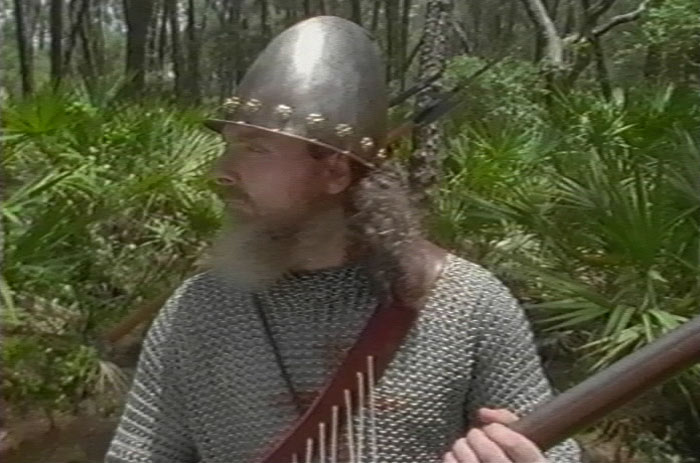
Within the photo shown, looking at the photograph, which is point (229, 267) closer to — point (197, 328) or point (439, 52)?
point (197, 328)

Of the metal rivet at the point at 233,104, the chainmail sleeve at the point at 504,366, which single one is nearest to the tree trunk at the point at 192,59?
the metal rivet at the point at 233,104

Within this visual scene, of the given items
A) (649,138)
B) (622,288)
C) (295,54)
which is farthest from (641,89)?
(295,54)

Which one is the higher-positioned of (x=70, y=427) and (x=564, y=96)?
(x=564, y=96)

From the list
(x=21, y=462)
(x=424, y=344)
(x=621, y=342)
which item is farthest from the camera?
(x=21, y=462)

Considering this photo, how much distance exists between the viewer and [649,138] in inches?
89.4

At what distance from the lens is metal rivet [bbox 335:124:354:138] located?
97 cm

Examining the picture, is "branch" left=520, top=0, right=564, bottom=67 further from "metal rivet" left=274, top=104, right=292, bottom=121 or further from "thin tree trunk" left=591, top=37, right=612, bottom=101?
"metal rivet" left=274, top=104, right=292, bottom=121

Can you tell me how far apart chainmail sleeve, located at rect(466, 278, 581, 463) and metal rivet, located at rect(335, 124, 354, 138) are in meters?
0.18

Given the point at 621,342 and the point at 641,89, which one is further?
the point at 641,89

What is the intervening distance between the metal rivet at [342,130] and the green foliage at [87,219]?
1.20 metres

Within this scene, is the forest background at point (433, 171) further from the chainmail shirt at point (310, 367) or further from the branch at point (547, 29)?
the chainmail shirt at point (310, 367)

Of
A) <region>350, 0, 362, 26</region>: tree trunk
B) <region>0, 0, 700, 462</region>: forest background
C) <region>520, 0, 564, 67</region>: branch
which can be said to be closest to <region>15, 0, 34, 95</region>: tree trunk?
<region>0, 0, 700, 462</region>: forest background

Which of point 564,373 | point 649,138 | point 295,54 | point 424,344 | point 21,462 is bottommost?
point 21,462

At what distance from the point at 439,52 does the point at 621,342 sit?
1.90 feet
